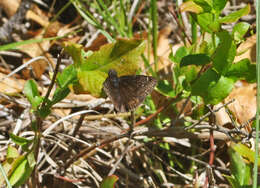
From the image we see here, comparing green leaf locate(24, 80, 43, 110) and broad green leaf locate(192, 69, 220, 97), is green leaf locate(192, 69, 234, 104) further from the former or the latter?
green leaf locate(24, 80, 43, 110)

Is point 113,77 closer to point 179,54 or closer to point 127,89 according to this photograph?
point 127,89

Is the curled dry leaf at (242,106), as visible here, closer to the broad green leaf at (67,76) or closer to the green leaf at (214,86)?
the green leaf at (214,86)

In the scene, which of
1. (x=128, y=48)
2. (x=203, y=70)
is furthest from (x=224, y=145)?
(x=128, y=48)

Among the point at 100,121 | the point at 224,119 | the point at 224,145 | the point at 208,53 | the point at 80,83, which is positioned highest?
the point at 80,83

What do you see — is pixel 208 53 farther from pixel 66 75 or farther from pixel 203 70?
pixel 66 75

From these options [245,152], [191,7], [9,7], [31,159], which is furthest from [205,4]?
[9,7]

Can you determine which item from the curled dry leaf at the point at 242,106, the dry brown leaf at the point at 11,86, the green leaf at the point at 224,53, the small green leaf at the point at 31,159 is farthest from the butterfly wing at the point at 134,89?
the dry brown leaf at the point at 11,86

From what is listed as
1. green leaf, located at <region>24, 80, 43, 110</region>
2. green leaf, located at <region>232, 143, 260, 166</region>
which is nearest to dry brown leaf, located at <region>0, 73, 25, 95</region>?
green leaf, located at <region>24, 80, 43, 110</region>
